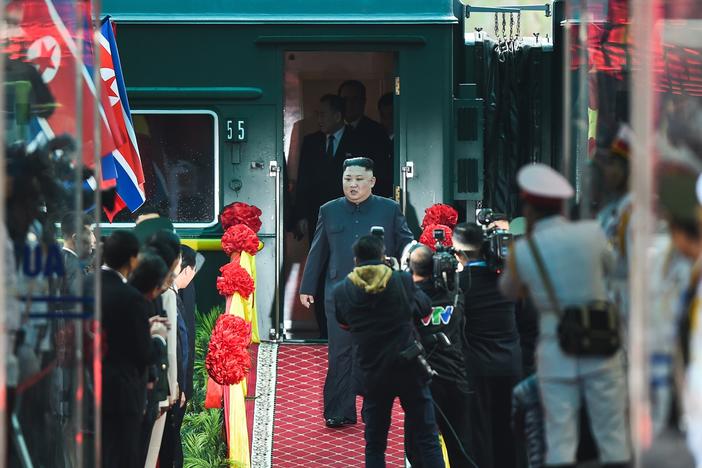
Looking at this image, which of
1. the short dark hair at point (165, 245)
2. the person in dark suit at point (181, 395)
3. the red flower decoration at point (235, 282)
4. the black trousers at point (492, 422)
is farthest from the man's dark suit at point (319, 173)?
the short dark hair at point (165, 245)

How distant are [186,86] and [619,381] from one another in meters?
6.82

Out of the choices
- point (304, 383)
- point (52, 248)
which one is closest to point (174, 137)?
point (304, 383)

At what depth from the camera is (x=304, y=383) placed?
11734 mm

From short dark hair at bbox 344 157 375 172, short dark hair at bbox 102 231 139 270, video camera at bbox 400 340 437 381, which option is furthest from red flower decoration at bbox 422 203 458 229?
short dark hair at bbox 102 231 139 270

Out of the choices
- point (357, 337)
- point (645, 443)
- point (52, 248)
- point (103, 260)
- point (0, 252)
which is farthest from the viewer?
point (357, 337)

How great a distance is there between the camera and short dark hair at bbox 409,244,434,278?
9352 millimetres

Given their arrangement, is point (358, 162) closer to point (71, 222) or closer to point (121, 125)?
point (121, 125)

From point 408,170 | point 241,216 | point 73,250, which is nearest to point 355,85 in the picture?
point 408,170

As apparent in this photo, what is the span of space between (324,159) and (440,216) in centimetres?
155

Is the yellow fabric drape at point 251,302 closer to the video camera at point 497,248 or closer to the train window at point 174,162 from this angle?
the train window at point 174,162

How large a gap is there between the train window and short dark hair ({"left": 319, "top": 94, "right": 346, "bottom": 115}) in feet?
3.09

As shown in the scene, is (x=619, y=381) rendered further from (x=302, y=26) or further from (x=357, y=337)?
(x=302, y=26)

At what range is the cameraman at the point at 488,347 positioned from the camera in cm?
944

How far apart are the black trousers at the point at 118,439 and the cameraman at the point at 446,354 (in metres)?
1.96
